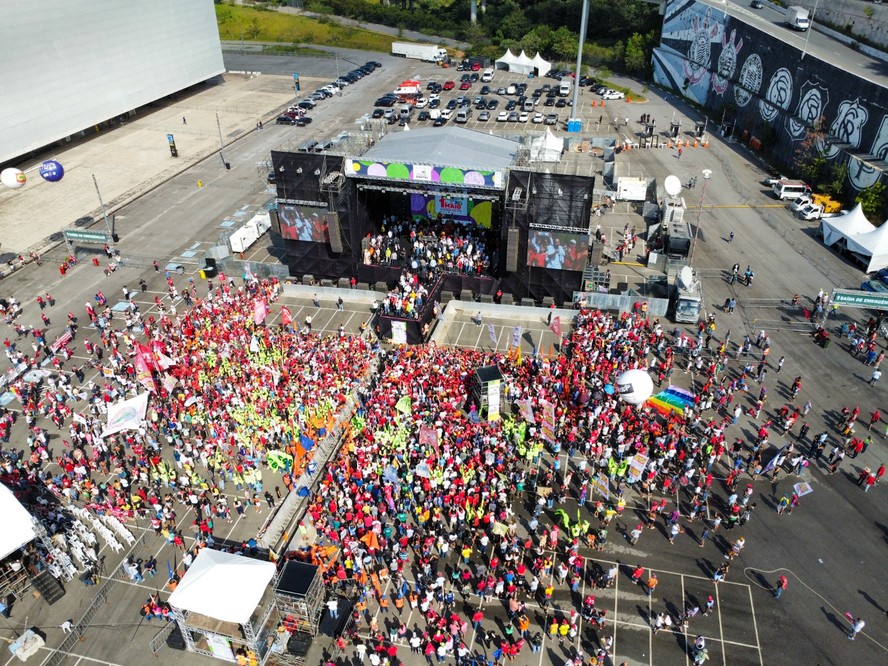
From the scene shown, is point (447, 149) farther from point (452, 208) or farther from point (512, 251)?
point (512, 251)

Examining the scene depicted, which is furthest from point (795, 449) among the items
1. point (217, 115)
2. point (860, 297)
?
point (217, 115)

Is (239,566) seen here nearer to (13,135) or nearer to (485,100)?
(13,135)

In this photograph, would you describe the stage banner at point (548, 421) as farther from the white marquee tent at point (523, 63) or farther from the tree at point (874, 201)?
the white marquee tent at point (523, 63)

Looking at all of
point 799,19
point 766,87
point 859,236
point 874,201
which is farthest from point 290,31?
point 859,236

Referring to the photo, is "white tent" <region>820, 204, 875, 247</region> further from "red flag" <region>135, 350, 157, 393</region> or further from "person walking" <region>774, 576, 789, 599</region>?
"red flag" <region>135, 350, 157, 393</region>

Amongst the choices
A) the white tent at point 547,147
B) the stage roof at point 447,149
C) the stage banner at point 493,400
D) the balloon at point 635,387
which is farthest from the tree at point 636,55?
the stage banner at point 493,400
